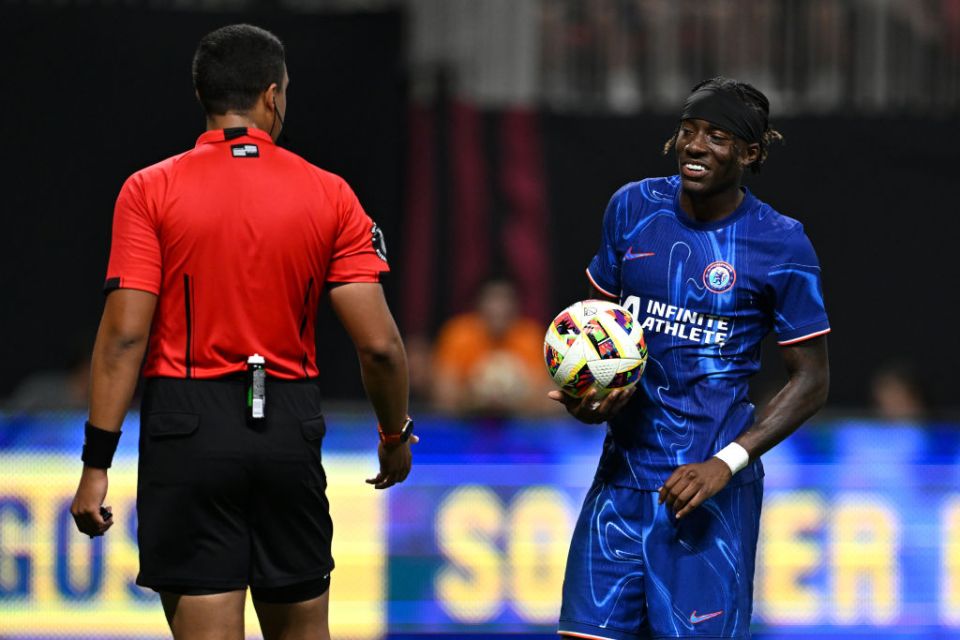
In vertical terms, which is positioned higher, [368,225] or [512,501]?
[368,225]

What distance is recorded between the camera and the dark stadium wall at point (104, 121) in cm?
1070

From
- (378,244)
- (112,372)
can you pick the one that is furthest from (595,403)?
(112,372)

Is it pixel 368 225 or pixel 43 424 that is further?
pixel 43 424

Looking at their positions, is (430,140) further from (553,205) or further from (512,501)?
(512,501)

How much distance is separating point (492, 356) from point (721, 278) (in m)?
5.13

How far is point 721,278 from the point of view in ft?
16.5

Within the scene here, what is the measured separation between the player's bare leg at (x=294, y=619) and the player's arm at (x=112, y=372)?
0.58 m

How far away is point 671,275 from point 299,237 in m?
1.18

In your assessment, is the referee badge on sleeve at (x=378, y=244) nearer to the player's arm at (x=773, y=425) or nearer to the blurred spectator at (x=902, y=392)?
the player's arm at (x=773, y=425)

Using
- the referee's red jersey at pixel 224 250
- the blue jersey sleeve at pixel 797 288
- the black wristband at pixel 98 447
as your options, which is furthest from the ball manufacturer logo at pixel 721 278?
the black wristband at pixel 98 447

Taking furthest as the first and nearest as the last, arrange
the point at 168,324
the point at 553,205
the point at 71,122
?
the point at 553,205 → the point at 71,122 → the point at 168,324

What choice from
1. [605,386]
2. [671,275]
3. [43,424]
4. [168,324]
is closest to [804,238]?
[671,275]

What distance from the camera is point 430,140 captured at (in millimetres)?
11477

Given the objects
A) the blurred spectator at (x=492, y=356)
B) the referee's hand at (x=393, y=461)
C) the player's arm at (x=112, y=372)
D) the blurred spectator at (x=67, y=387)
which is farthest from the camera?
the blurred spectator at (x=492, y=356)
